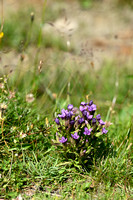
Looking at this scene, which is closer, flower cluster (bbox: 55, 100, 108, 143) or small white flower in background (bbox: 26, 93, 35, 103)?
flower cluster (bbox: 55, 100, 108, 143)

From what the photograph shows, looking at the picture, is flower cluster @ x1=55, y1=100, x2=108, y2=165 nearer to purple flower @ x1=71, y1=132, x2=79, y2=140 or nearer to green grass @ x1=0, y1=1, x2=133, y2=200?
purple flower @ x1=71, y1=132, x2=79, y2=140

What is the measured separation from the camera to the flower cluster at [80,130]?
1.89 m

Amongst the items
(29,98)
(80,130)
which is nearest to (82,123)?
(80,130)

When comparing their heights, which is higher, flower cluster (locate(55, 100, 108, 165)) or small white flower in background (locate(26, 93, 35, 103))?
small white flower in background (locate(26, 93, 35, 103))

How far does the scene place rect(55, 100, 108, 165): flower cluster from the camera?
1893 millimetres

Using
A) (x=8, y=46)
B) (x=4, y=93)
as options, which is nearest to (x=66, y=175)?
(x=4, y=93)

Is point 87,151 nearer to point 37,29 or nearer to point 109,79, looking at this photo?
point 109,79

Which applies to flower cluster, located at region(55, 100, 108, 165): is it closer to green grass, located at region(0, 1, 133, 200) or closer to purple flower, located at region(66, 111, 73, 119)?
purple flower, located at region(66, 111, 73, 119)

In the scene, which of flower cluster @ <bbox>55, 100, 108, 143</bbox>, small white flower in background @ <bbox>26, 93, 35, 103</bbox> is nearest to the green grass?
small white flower in background @ <bbox>26, 93, 35, 103</bbox>

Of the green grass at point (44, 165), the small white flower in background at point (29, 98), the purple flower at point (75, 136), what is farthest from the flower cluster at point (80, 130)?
the small white flower in background at point (29, 98)

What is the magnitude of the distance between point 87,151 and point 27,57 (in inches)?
111

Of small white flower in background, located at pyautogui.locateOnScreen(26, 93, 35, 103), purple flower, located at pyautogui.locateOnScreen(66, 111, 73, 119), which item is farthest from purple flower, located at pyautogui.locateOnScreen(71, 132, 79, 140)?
small white flower in background, located at pyautogui.locateOnScreen(26, 93, 35, 103)

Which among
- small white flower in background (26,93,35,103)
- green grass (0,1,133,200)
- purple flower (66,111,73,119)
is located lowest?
green grass (0,1,133,200)

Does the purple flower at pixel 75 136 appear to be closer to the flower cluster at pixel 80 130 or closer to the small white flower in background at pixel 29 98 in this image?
the flower cluster at pixel 80 130
